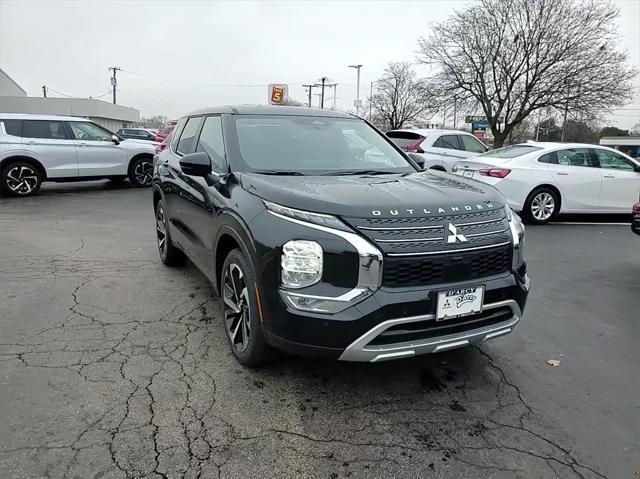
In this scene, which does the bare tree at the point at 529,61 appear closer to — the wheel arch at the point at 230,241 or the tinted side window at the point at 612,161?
the tinted side window at the point at 612,161

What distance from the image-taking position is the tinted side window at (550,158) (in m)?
8.80

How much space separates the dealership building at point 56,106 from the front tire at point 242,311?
5262 centimetres

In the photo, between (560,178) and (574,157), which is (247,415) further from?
(574,157)

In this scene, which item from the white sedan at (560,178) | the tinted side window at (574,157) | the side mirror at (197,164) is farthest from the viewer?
the tinted side window at (574,157)

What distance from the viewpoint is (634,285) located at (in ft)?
17.7

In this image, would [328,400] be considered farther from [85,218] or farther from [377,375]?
[85,218]

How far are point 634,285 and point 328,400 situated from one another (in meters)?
4.26

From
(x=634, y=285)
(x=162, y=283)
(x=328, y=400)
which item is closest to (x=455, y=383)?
(x=328, y=400)

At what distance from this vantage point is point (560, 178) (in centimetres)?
880

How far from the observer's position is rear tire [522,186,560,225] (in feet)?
28.8

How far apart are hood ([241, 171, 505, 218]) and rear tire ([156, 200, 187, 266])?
92.4 inches

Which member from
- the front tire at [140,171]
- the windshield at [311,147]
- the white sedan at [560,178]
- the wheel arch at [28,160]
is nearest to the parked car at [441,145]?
the white sedan at [560,178]

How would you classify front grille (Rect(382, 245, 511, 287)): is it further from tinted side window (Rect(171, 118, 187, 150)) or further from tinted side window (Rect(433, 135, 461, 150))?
tinted side window (Rect(433, 135, 461, 150))

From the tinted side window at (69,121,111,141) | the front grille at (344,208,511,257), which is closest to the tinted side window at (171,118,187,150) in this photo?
the front grille at (344,208,511,257)
